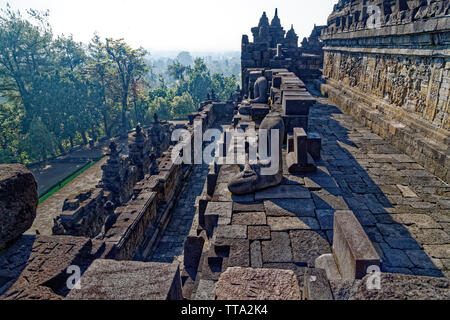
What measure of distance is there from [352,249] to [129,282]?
1.89 m

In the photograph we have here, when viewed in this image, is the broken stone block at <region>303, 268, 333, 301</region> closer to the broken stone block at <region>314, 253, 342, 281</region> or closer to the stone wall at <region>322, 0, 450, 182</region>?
the broken stone block at <region>314, 253, 342, 281</region>

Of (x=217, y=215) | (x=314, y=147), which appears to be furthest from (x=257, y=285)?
(x=314, y=147)

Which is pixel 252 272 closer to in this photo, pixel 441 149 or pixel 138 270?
pixel 138 270

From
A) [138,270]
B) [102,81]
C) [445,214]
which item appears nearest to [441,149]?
[445,214]

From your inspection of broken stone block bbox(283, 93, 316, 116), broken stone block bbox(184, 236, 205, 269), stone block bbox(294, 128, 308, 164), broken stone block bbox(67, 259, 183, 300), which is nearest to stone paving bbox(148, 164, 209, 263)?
broken stone block bbox(184, 236, 205, 269)

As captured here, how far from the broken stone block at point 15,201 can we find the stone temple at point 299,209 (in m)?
0.02

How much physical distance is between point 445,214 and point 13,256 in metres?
6.21

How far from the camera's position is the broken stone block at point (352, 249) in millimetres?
2266

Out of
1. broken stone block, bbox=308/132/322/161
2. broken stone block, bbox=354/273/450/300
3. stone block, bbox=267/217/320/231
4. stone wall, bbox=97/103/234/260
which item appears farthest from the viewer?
broken stone block, bbox=308/132/322/161

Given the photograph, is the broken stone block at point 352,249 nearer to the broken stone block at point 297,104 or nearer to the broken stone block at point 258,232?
the broken stone block at point 258,232

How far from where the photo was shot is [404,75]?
7.19 meters

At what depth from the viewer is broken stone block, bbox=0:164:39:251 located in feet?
9.91

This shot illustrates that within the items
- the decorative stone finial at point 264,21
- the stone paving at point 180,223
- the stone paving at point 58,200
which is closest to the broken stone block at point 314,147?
the stone paving at point 180,223

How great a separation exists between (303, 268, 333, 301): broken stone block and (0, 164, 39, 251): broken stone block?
3.29 meters
